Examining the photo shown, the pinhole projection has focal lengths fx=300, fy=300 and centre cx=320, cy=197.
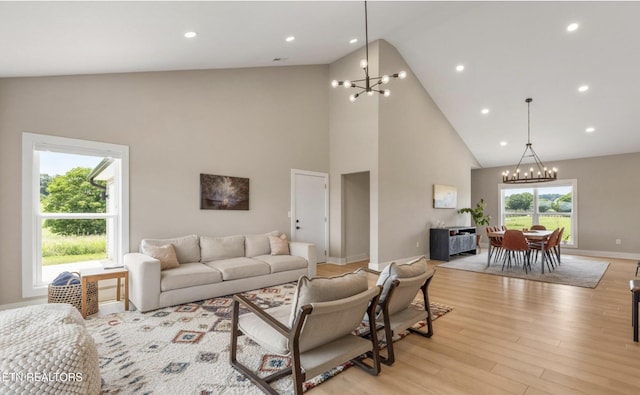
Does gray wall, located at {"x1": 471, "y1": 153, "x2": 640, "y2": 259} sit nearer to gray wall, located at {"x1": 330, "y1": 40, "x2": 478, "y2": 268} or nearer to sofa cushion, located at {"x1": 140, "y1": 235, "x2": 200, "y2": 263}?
gray wall, located at {"x1": 330, "y1": 40, "x2": 478, "y2": 268}

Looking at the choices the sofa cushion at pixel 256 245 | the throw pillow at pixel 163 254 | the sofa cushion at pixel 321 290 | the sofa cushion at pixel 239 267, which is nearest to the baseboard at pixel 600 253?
the sofa cushion at pixel 256 245

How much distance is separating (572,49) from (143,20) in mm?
6770

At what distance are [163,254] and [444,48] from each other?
6419 millimetres

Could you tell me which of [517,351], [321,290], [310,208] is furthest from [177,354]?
[310,208]

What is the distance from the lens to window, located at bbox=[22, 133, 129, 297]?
11.7 feet

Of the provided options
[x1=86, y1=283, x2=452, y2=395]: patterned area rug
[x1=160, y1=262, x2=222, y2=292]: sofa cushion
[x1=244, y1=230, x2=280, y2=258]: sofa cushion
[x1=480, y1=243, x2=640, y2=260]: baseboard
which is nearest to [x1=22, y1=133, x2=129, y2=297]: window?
[x1=160, y1=262, x2=222, y2=292]: sofa cushion

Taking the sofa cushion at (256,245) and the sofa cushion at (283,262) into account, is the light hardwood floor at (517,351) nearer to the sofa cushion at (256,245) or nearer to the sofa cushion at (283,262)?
the sofa cushion at (283,262)

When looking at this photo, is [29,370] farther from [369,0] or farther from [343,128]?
[343,128]

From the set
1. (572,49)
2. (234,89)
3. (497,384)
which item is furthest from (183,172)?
(572,49)

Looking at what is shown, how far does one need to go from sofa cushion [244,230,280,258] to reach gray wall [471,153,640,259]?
8.77 m

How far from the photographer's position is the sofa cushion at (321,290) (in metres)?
1.84

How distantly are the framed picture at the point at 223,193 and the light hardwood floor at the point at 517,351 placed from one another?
11.5 feet

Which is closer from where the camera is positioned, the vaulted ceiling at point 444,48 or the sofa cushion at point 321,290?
the sofa cushion at point 321,290

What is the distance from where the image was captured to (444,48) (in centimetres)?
620
